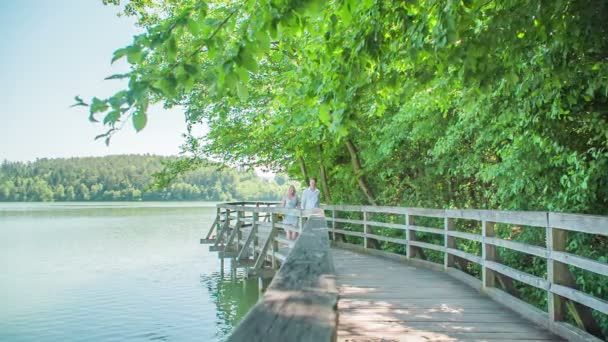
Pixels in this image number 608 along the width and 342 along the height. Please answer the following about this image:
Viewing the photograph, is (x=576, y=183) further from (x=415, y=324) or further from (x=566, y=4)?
(x=415, y=324)

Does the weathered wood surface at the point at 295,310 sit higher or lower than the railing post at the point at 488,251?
higher

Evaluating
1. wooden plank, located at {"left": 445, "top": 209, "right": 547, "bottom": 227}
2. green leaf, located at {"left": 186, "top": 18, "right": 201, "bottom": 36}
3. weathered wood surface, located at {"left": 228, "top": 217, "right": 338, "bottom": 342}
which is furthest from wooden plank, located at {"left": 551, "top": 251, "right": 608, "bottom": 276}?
green leaf, located at {"left": 186, "top": 18, "right": 201, "bottom": 36}

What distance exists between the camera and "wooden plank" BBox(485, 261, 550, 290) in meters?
5.23

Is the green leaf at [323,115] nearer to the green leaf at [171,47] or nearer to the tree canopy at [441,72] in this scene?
the tree canopy at [441,72]

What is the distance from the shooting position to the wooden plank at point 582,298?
4.13 metres

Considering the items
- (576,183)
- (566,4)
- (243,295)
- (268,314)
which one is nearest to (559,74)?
(566,4)

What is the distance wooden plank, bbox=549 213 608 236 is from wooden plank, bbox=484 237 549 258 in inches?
14.9

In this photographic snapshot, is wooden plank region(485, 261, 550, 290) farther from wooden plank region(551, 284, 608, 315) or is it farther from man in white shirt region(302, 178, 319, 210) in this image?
man in white shirt region(302, 178, 319, 210)

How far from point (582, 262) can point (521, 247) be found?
149cm

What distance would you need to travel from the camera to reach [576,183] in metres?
7.57

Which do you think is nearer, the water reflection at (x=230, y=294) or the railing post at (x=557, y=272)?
the railing post at (x=557, y=272)

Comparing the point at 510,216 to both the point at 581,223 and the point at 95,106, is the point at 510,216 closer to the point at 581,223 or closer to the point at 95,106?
the point at 581,223

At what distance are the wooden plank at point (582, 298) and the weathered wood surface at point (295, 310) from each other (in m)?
2.77

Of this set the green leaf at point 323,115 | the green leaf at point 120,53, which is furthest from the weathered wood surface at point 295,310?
the green leaf at point 323,115
